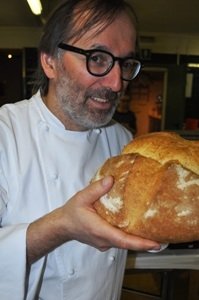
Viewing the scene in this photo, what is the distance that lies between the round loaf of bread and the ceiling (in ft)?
12.5

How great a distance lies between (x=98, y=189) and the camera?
75cm

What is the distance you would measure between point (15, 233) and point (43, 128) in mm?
360

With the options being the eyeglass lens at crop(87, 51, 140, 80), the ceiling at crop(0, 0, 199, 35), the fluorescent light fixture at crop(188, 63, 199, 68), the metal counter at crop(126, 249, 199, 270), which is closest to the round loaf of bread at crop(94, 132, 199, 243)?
the eyeglass lens at crop(87, 51, 140, 80)

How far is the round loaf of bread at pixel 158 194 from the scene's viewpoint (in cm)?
71

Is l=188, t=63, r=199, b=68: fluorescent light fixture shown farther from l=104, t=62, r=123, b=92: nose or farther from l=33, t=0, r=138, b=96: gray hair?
l=104, t=62, r=123, b=92: nose

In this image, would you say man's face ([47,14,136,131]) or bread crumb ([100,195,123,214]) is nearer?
bread crumb ([100,195,123,214])

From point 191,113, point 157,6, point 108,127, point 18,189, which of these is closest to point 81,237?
point 18,189

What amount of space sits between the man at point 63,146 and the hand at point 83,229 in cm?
2

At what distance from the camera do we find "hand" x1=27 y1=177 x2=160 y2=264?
0.72 meters

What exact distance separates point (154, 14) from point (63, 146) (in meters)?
4.36

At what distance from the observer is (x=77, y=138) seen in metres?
1.14

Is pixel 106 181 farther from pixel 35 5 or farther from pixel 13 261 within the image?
pixel 35 5

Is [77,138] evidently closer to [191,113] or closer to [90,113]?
[90,113]

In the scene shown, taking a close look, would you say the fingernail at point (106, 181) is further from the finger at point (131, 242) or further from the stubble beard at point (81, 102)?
the stubble beard at point (81, 102)
